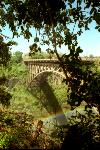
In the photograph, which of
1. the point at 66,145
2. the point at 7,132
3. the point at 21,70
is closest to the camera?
the point at 66,145

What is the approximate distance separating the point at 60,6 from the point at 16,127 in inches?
214

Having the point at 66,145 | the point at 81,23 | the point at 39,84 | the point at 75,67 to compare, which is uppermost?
the point at 39,84

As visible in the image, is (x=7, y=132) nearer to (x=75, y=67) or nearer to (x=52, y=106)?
(x=75, y=67)

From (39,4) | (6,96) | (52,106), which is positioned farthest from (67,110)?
(39,4)

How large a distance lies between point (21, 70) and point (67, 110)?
10.6 meters

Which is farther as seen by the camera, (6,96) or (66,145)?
(6,96)

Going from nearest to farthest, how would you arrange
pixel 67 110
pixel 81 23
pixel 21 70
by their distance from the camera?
pixel 81 23
pixel 67 110
pixel 21 70

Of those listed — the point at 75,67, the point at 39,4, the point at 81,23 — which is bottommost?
the point at 75,67

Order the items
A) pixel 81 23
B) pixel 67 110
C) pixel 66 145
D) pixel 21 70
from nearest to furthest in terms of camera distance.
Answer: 1. pixel 66 145
2. pixel 81 23
3. pixel 67 110
4. pixel 21 70

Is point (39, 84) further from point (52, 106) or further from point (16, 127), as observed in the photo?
point (16, 127)

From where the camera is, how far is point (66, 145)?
5.75m

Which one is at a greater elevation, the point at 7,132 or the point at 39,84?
the point at 39,84

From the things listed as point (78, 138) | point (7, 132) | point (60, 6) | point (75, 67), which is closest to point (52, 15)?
point (60, 6)

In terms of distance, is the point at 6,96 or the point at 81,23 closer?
the point at 81,23
